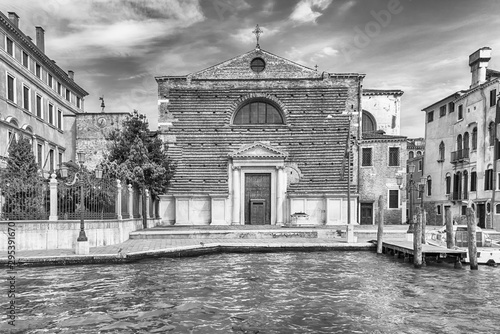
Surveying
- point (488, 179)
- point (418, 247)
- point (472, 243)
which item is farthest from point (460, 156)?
point (418, 247)

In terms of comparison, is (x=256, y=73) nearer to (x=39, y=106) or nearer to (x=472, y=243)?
(x=39, y=106)

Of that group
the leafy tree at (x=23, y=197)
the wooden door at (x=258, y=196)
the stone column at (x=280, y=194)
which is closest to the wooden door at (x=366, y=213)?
the stone column at (x=280, y=194)

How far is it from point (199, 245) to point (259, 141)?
13.8 meters

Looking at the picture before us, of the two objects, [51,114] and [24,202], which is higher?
[51,114]

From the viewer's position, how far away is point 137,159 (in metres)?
22.1

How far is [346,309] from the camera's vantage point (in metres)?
9.61

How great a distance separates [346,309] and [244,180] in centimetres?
2026

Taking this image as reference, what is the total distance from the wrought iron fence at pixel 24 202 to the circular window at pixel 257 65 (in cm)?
1926

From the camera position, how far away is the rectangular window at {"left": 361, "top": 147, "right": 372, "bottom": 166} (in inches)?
1219

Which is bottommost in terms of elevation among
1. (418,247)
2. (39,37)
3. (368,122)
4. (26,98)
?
(418,247)

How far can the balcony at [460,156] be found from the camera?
28641mm

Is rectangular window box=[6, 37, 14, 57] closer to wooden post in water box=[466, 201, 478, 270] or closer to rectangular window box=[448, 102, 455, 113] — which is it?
wooden post in water box=[466, 201, 478, 270]

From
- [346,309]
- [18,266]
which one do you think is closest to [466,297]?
[346,309]

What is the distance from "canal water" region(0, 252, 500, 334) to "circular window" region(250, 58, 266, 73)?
19.3 metres
